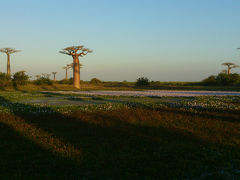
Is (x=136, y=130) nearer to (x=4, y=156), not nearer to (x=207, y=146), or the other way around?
(x=207, y=146)

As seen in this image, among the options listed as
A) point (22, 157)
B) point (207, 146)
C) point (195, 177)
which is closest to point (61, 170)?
point (22, 157)

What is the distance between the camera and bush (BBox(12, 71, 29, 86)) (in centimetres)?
5636

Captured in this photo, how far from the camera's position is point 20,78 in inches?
2244

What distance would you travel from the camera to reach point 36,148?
7.32m

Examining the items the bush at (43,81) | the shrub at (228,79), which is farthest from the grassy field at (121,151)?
the shrub at (228,79)

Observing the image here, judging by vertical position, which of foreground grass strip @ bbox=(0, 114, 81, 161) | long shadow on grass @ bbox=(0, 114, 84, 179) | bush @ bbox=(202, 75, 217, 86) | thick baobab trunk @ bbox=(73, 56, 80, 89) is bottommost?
long shadow on grass @ bbox=(0, 114, 84, 179)

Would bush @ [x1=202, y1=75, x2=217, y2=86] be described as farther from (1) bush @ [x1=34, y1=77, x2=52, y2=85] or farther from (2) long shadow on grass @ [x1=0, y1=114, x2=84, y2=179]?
(2) long shadow on grass @ [x1=0, y1=114, x2=84, y2=179]

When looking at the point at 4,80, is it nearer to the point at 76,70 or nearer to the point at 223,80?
the point at 76,70

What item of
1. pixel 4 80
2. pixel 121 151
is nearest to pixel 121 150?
pixel 121 151

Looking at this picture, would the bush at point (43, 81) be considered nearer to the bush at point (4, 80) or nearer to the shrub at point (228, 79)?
the bush at point (4, 80)

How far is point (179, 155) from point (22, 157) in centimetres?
392

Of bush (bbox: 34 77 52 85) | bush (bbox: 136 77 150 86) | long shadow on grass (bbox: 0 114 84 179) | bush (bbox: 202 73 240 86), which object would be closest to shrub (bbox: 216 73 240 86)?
bush (bbox: 202 73 240 86)

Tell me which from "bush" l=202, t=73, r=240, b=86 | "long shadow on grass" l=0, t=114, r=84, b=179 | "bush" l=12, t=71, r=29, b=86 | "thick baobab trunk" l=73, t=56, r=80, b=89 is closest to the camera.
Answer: "long shadow on grass" l=0, t=114, r=84, b=179

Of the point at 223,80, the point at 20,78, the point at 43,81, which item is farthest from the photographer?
the point at 223,80
